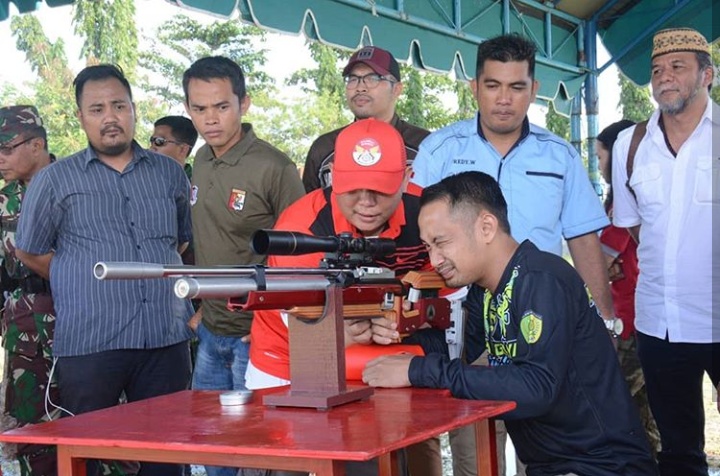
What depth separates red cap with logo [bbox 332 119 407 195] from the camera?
2.77 m

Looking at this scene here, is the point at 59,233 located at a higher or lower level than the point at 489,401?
higher

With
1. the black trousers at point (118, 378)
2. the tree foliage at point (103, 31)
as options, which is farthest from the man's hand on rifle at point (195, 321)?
the tree foliage at point (103, 31)

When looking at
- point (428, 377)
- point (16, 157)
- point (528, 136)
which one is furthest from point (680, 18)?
point (428, 377)

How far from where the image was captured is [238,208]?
387cm

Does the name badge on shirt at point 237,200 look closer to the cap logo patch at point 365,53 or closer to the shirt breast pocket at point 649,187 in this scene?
the cap logo patch at point 365,53

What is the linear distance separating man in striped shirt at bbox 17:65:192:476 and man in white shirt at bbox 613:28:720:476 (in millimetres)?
1970

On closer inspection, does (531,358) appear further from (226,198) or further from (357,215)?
(226,198)

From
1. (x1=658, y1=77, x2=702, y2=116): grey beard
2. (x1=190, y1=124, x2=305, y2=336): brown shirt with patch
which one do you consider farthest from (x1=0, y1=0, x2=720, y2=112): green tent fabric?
(x1=658, y1=77, x2=702, y2=116): grey beard

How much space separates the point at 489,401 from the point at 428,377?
8.8 inches

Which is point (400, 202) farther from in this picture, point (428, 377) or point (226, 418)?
point (226, 418)

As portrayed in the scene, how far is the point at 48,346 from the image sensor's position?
4273mm

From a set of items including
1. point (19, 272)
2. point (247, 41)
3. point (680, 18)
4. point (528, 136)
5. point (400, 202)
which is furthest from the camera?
point (247, 41)

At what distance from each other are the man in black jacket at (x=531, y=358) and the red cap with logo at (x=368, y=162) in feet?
0.49

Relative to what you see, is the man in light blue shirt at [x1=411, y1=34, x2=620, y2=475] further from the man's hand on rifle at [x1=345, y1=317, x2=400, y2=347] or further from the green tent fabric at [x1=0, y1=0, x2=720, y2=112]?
the green tent fabric at [x1=0, y1=0, x2=720, y2=112]
